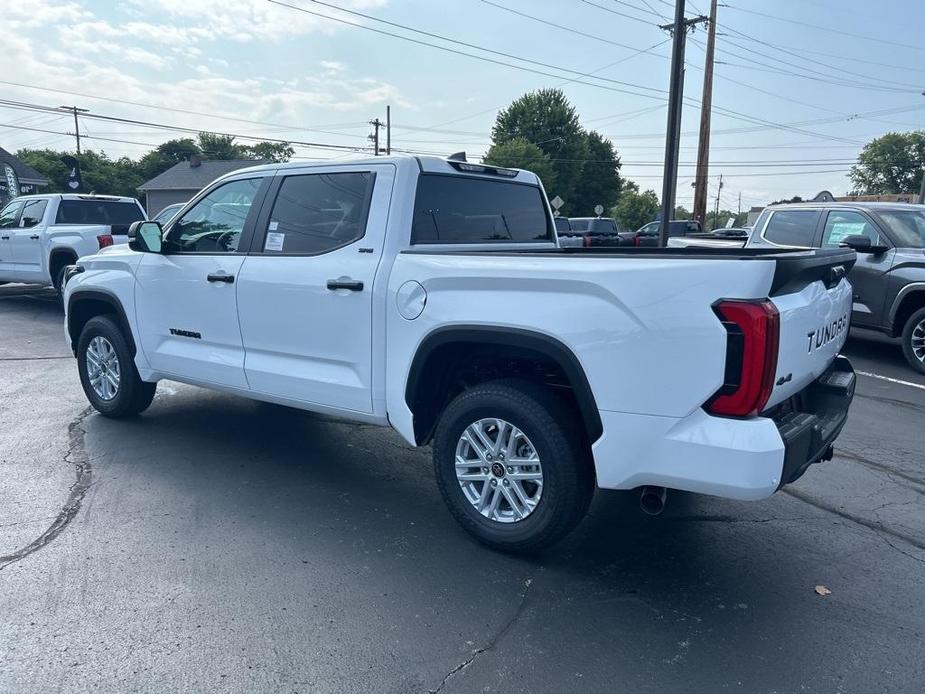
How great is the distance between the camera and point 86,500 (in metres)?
4.21

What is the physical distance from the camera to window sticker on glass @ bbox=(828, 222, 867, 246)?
870 cm

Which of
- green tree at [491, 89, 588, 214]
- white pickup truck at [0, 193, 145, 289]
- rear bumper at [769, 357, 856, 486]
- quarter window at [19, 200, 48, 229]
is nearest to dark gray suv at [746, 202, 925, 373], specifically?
rear bumper at [769, 357, 856, 486]

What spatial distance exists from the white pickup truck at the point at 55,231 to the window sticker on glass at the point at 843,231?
1077 cm

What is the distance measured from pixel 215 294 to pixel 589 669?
3362mm

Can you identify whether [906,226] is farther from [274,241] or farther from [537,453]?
[274,241]

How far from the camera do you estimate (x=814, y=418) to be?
10.2 feet

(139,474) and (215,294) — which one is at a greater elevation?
(215,294)

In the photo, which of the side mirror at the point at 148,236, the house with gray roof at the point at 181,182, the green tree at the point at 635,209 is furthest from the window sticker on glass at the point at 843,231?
the green tree at the point at 635,209

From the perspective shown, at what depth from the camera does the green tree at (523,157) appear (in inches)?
2250

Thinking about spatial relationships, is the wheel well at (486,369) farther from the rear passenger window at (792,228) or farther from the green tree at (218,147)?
the green tree at (218,147)

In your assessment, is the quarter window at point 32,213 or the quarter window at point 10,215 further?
the quarter window at point 10,215

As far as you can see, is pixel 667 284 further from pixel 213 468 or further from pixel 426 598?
pixel 213 468

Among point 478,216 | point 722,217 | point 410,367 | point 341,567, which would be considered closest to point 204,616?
point 341,567

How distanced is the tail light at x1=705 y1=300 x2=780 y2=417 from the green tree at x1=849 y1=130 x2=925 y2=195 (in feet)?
296
